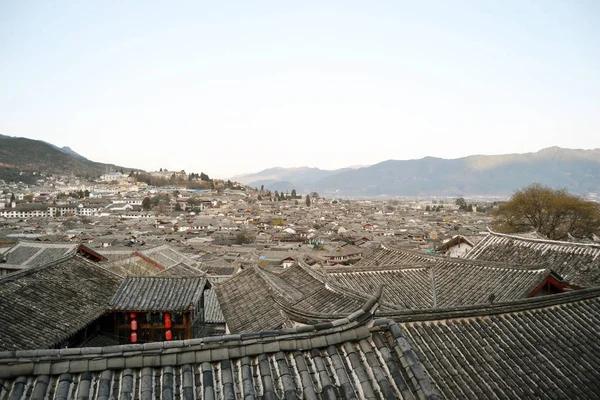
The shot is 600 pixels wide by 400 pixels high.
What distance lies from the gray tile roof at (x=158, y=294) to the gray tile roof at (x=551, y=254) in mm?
11023

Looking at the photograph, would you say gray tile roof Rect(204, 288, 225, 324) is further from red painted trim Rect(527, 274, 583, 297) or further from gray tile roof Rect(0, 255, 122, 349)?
red painted trim Rect(527, 274, 583, 297)

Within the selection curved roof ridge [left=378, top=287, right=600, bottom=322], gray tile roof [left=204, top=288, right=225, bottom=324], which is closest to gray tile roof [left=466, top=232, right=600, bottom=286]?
curved roof ridge [left=378, top=287, right=600, bottom=322]

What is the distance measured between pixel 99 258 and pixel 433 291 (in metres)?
15.6

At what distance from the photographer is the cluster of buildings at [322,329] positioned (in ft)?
14.5

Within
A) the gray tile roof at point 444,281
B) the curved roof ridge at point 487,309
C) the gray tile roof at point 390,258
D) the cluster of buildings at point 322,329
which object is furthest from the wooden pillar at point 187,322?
the curved roof ridge at point 487,309

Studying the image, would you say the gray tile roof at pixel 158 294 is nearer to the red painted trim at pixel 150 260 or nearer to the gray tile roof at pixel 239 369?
the gray tile roof at pixel 239 369

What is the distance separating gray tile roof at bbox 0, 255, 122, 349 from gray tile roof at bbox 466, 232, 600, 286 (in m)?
13.9

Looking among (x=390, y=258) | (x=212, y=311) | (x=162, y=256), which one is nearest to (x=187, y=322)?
(x=390, y=258)

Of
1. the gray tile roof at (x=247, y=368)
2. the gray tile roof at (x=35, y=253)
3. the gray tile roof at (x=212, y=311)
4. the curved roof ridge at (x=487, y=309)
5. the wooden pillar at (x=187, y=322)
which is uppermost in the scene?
the gray tile roof at (x=247, y=368)

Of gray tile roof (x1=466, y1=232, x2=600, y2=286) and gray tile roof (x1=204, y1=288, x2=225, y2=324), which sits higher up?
gray tile roof (x1=466, y1=232, x2=600, y2=286)

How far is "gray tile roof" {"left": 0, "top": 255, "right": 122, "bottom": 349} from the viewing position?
1064 cm

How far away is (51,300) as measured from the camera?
12742 mm

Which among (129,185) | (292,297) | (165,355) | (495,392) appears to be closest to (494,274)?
(292,297)

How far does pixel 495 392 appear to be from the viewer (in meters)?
6.84
